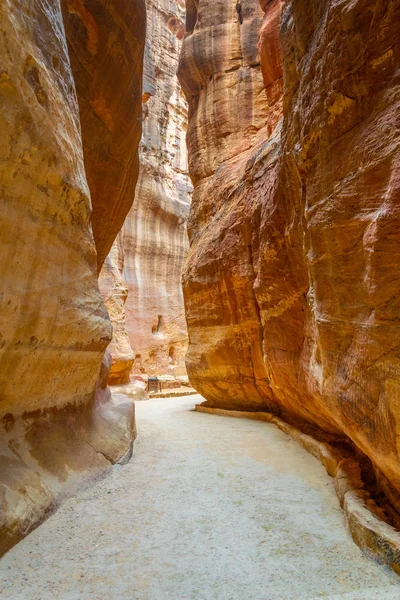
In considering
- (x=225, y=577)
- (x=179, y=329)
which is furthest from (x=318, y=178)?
(x=179, y=329)

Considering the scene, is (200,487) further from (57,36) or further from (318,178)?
(57,36)

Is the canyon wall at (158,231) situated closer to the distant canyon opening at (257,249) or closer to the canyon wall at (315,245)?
the canyon wall at (315,245)

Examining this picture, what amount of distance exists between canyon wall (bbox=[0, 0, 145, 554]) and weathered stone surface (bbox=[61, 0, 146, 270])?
246cm

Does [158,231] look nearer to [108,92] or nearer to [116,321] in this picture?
[116,321]

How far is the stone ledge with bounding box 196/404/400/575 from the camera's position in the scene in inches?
82.7

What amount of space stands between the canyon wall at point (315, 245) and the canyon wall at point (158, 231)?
13944mm

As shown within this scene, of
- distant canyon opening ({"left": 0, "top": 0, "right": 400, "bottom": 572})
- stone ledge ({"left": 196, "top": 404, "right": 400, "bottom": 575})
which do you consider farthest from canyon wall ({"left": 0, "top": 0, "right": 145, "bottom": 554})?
stone ledge ({"left": 196, "top": 404, "right": 400, "bottom": 575})

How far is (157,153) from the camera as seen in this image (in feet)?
80.2

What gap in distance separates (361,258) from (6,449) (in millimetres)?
2946

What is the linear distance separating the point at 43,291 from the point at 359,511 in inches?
112

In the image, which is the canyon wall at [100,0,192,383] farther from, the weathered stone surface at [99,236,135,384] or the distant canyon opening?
the distant canyon opening

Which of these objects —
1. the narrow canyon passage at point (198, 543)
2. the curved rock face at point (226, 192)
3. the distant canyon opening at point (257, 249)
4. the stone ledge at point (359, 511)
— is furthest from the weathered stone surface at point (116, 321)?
the stone ledge at point (359, 511)

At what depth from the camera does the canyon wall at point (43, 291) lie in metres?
2.47

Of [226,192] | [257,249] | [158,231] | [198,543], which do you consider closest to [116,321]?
[158,231]
